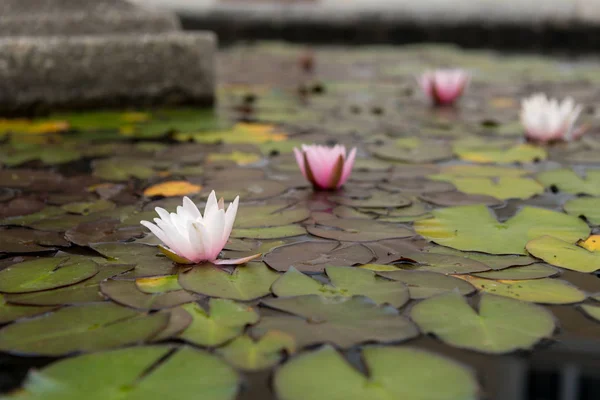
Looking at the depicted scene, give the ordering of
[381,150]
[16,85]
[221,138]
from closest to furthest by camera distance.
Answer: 1. [381,150]
2. [221,138]
3. [16,85]

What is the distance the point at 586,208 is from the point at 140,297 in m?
1.01

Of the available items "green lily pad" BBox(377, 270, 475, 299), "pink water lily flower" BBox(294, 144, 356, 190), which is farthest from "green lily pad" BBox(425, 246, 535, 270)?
"pink water lily flower" BBox(294, 144, 356, 190)

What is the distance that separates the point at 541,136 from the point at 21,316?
1.70 m

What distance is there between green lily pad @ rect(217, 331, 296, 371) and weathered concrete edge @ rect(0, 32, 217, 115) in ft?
6.07

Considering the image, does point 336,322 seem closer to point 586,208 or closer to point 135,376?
point 135,376

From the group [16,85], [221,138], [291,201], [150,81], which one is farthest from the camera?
[150,81]

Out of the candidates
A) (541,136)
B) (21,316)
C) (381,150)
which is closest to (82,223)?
(21,316)

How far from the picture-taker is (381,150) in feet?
6.66

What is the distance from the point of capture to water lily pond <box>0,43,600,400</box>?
0.87 m

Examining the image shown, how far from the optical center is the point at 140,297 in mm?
1053

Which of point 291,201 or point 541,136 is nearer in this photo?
point 291,201

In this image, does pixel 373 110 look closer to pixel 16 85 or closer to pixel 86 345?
pixel 16 85

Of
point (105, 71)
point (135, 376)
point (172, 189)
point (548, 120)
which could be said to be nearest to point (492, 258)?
point (135, 376)

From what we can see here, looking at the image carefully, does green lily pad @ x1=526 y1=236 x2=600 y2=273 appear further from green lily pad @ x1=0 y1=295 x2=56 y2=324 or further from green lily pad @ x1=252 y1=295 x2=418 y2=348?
green lily pad @ x1=0 y1=295 x2=56 y2=324
